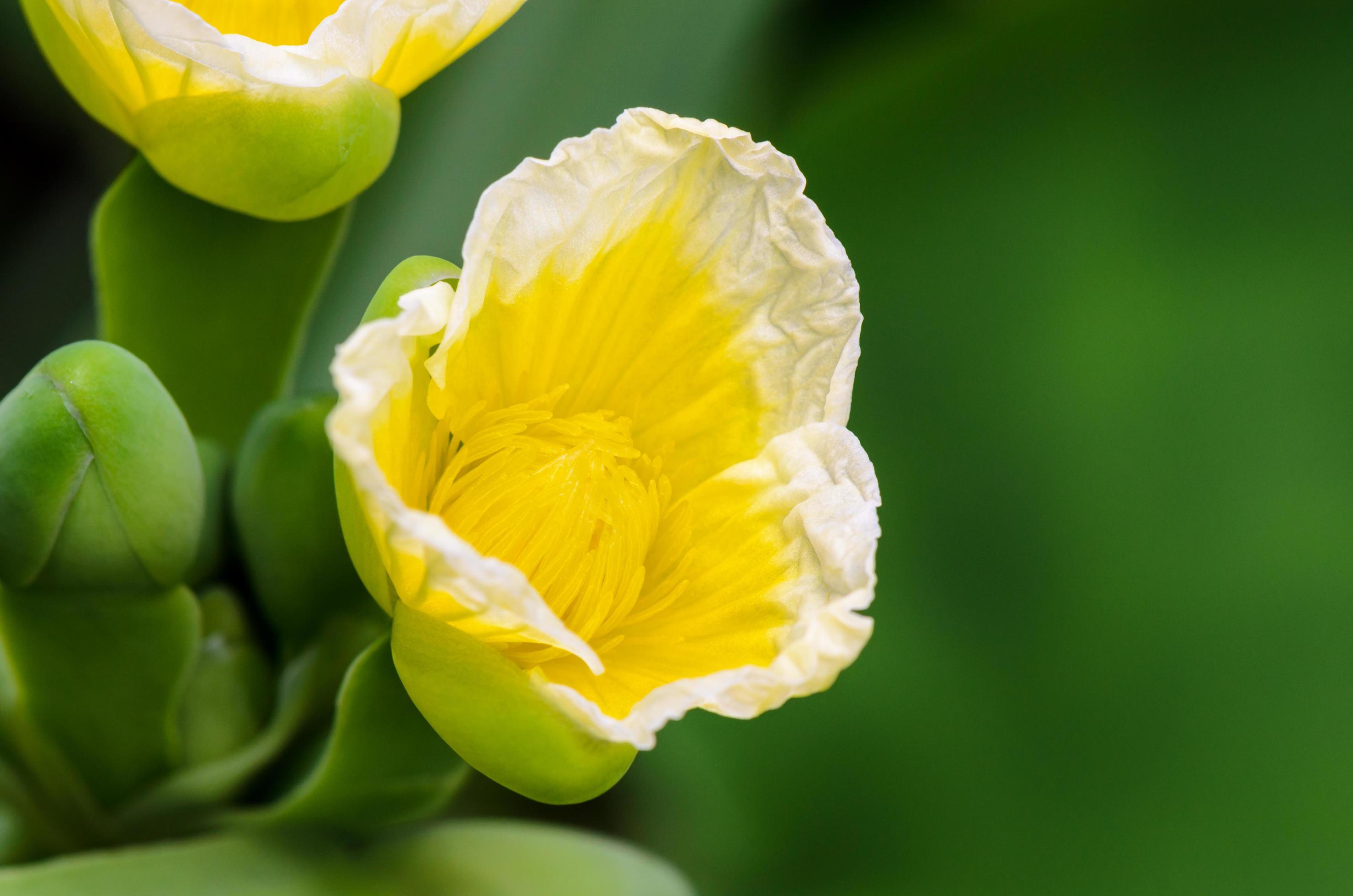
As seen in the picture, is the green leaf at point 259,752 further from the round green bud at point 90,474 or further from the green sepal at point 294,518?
the round green bud at point 90,474

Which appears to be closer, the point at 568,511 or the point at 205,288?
the point at 568,511

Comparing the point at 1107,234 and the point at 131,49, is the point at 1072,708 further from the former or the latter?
the point at 131,49

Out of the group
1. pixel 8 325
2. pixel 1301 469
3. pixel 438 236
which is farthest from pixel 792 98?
pixel 8 325

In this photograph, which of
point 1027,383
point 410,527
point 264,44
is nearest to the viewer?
point 410,527

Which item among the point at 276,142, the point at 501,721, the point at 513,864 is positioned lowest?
the point at 513,864

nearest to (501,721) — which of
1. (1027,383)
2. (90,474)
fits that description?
(90,474)

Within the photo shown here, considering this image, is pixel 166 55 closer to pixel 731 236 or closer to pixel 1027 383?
pixel 731 236
